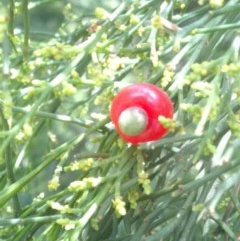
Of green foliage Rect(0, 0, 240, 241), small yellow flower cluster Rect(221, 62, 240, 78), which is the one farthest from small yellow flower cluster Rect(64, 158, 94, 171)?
small yellow flower cluster Rect(221, 62, 240, 78)

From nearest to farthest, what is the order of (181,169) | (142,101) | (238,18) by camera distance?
(142,101) < (181,169) < (238,18)

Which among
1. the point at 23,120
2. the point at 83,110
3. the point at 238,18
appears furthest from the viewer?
the point at 83,110

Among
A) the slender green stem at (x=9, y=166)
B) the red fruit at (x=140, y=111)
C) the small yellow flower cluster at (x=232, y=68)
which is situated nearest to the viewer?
the small yellow flower cluster at (x=232, y=68)

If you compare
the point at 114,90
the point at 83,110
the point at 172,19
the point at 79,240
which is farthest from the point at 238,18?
the point at 79,240

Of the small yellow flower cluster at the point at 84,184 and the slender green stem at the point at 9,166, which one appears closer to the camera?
the small yellow flower cluster at the point at 84,184

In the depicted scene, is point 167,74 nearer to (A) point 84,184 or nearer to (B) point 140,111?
(B) point 140,111

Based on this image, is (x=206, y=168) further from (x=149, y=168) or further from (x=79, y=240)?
(x=79, y=240)

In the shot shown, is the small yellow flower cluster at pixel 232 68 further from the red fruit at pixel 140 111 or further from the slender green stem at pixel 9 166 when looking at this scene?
the slender green stem at pixel 9 166

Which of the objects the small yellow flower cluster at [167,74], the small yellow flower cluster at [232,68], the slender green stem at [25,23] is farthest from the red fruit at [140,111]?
the slender green stem at [25,23]
